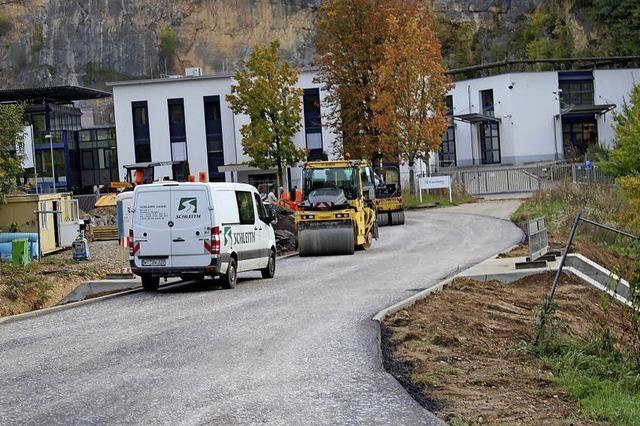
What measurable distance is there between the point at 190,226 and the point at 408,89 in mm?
43599

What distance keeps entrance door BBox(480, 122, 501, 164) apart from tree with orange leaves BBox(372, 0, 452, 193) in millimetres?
24992

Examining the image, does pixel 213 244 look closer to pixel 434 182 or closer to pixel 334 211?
pixel 334 211

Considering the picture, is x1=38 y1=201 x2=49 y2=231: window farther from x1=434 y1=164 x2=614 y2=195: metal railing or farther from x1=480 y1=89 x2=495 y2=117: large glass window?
x1=480 y1=89 x2=495 y2=117: large glass window

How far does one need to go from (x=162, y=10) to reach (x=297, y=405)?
444 ft

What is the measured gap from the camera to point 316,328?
50.5ft

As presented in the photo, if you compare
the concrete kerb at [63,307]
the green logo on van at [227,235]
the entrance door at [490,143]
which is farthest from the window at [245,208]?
the entrance door at [490,143]

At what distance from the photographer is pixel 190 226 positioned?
21.8 m

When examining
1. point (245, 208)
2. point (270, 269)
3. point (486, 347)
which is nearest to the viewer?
point (486, 347)

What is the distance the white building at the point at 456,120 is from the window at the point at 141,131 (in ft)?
0.25

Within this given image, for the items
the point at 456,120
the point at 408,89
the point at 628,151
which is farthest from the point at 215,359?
the point at 456,120

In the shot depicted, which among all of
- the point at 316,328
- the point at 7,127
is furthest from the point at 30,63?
the point at 316,328

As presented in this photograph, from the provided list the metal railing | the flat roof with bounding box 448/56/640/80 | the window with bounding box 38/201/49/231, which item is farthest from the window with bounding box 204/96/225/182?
the window with bounding box 38/201/49/231

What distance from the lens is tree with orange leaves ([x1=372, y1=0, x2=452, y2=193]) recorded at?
62875 millimetres

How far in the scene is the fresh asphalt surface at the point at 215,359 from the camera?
9812mm
